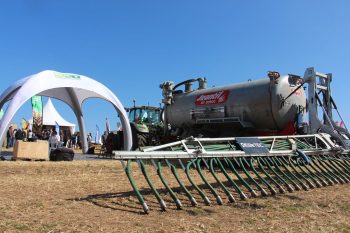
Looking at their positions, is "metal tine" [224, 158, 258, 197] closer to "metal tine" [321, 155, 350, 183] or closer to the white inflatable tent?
"metal tine" [321, 155, 350, 183]

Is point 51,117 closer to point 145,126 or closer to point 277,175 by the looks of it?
point 145,126

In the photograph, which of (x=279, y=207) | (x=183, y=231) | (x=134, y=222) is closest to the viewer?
(x=183, y=231)

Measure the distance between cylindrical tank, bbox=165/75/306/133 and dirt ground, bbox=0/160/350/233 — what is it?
439 cm

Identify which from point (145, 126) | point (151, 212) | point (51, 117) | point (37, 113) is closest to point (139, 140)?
point (145, 126)

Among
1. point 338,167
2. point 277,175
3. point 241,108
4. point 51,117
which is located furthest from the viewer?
point 51,117

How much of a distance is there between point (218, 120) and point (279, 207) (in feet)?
24.4

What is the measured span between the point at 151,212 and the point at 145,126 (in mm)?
13129

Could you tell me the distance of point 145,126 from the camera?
1789cm

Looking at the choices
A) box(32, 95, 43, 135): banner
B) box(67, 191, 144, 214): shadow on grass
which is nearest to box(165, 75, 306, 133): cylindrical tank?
box(67, 191, 144, 214): shadow on grass

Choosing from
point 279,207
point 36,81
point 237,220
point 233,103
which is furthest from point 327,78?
point 36,81

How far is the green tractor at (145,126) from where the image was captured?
16.8 m

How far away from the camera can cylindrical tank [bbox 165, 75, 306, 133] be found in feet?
36.7

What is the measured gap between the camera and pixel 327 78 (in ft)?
36.1

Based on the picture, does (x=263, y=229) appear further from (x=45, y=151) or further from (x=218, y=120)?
(x=45, y=151)
